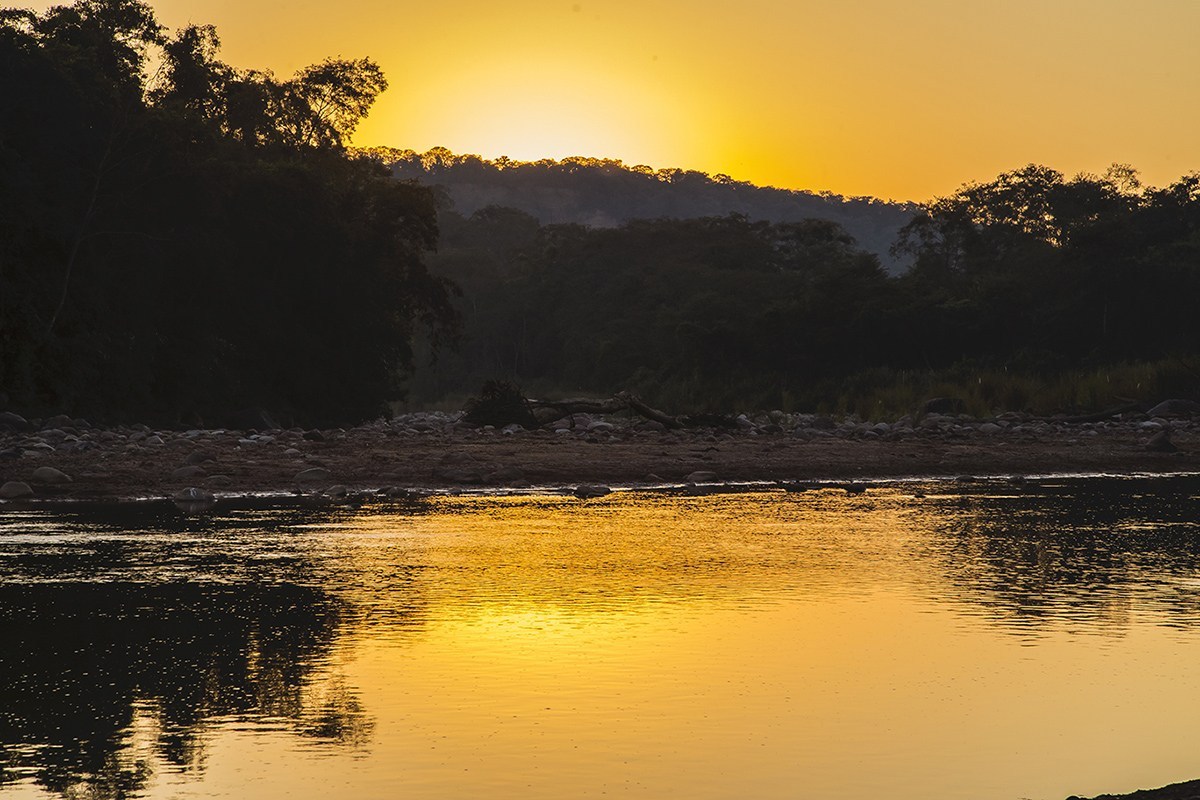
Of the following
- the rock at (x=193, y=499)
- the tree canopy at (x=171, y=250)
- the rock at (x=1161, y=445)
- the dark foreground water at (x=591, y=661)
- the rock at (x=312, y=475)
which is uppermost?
the tree canopy at (x=171, y=250)

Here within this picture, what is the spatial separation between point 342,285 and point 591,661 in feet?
107

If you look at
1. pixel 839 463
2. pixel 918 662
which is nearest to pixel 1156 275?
A: pixel 839 463

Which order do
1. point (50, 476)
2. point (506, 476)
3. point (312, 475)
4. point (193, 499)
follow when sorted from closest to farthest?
point (193, 499) < point (50, 476) < point (312, 475) < point (506, 476)

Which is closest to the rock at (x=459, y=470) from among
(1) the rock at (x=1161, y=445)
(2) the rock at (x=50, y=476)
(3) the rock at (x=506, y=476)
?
(3) the rock at (x=506, y=476)

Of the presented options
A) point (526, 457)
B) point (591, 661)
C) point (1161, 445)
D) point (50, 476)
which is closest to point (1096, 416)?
point (1161, 445)

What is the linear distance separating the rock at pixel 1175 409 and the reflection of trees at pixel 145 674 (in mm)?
32915

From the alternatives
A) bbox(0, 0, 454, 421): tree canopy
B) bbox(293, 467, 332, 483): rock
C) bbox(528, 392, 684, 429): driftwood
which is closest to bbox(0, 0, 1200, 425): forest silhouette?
bbox(0, 0, 454, 421): tree canopy

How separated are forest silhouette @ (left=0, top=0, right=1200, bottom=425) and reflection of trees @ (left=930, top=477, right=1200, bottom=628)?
20255 mm

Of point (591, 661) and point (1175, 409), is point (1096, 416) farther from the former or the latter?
point (591, 661)

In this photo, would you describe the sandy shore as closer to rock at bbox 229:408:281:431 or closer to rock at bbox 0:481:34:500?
rock at bbox 0:481:34:500

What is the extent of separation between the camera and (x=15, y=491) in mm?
20094

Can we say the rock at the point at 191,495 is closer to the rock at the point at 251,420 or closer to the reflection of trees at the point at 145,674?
the reflection of trees at the point at 145,674

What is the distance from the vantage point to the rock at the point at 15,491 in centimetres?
1992

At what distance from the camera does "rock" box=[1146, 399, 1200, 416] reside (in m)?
40.2
